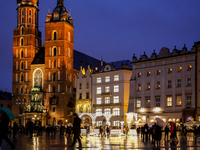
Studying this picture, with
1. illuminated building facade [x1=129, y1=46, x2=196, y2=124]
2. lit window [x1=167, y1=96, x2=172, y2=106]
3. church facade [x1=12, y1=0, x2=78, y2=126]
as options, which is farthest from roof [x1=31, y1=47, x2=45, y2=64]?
lit window [x1=167, y1=96, x2=172, y2=106]

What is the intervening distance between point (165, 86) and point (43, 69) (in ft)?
137

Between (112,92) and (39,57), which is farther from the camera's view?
(39,57)

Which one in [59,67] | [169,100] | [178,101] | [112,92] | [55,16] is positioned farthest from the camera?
[55,16]

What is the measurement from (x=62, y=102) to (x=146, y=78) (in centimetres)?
3132

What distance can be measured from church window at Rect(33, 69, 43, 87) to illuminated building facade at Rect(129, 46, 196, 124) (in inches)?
1342

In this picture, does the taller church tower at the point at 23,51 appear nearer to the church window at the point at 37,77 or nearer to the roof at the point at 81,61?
the church window at the point at 37,77

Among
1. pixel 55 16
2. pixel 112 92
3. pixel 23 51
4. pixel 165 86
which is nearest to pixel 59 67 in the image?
pixel 23 51

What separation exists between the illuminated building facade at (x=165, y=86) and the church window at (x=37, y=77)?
112ft

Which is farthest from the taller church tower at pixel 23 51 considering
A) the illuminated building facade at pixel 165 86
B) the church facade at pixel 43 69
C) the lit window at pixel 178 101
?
the lit window at pixel 178 101

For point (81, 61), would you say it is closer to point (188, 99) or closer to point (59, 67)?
point (59, 67)

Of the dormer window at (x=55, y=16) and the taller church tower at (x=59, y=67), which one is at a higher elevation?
the dormer window at (x=55, y=16)

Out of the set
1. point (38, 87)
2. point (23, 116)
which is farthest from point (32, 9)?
point (23, 116)

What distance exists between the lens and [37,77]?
3917 inches

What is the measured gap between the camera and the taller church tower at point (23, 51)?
10012 cm
